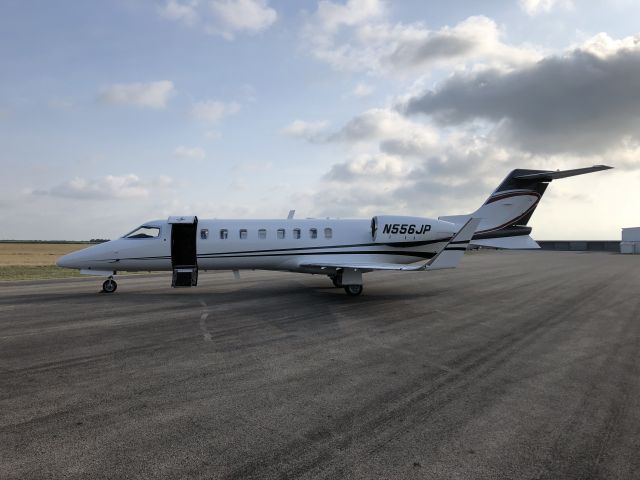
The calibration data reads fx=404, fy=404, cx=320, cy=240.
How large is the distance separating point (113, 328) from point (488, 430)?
338 inches

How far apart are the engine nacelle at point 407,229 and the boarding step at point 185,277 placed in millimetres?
7232

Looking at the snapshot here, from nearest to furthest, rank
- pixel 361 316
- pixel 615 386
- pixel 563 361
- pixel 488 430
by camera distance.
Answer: pixel 488 430 < pixel 615 386 < pixel 563 361 < pixel 361 316

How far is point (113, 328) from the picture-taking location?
31.8ft

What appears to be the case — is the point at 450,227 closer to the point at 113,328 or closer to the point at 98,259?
the point at 113,328

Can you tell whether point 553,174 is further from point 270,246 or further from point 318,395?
point 318,395

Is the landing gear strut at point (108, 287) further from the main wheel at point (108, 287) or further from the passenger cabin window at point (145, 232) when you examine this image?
the passenger cabin window at point (145, 232)

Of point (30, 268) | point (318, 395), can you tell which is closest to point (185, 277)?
point (318, 395)

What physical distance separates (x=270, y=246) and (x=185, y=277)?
11.3 ft

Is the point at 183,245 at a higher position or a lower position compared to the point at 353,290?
higher

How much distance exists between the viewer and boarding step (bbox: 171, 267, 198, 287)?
50.0 feet

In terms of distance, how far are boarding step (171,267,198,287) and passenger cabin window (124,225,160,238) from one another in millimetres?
1609

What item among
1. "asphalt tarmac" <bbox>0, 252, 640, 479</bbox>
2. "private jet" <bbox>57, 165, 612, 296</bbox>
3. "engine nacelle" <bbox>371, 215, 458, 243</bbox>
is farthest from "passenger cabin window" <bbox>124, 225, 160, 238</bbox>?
"engine nacelle" <bbox>371, 215, 458, 243</bbox>

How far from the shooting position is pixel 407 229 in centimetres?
1652

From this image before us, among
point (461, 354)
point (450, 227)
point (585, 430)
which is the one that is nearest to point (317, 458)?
point (585, 430)
